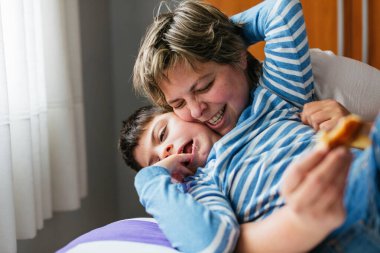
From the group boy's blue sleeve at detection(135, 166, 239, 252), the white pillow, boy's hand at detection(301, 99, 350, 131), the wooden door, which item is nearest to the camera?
boy's blue sleeve at detection(135, 166, 239, 252)

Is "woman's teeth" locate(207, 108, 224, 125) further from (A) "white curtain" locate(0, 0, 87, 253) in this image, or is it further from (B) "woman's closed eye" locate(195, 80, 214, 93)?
(A) "white curtain" locate(0, 0, 87, 253)

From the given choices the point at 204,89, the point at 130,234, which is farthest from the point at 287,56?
the point at 130,234

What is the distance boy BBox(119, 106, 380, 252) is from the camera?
2.87ft

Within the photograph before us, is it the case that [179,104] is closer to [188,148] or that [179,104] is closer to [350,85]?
[188,148]

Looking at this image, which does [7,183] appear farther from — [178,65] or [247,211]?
[247,211]

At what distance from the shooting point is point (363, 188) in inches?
25.0

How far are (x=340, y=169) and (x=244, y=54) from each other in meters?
0.72

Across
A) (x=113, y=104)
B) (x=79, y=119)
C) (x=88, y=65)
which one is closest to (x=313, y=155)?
(x=79, y=119)

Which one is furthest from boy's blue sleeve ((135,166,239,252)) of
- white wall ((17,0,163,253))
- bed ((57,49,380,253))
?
white wall ((17,0,163,253))

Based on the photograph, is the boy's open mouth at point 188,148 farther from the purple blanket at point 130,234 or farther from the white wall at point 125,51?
the white wall at point 125,51

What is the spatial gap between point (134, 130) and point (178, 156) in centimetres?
24

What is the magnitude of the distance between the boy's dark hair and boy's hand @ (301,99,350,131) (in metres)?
0.44

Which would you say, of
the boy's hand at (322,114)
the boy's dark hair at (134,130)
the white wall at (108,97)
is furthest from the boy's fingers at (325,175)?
the white wall at (108,97)

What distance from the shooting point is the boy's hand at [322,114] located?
1.03m
